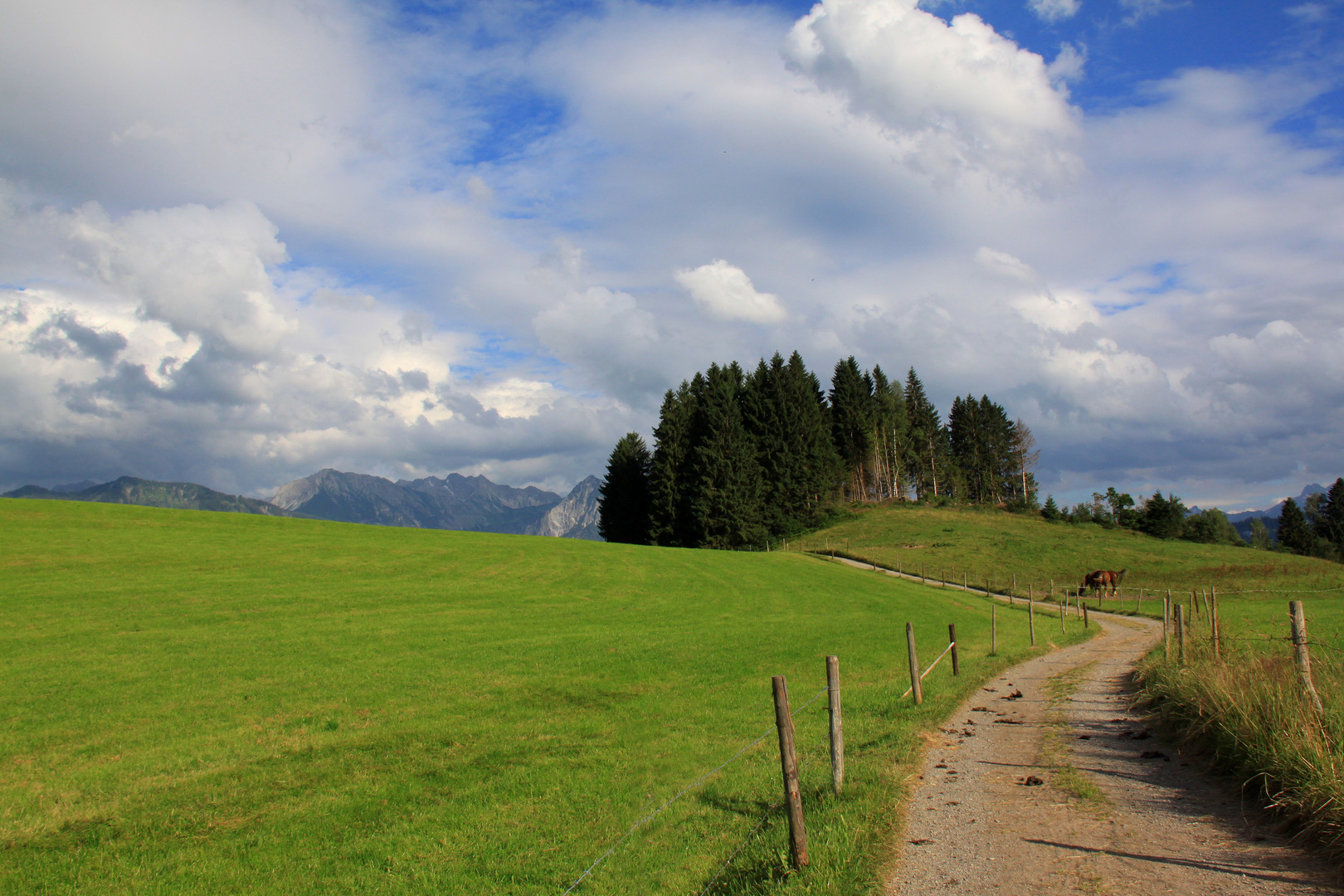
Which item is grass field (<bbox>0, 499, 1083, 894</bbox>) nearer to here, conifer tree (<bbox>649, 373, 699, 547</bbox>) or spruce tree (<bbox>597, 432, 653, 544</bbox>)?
conifer tree (<bbox>649, 373, 699, 547</bbox>)

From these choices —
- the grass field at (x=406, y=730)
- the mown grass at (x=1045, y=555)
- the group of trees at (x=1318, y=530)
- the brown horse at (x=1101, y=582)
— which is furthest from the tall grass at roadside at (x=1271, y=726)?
the group of trees at (x=1318, y=530)

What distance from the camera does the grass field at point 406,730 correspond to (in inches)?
313

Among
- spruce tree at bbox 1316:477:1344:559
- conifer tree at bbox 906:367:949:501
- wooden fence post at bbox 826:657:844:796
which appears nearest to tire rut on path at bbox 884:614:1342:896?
wooden fence post at bbox 826:657:844:796

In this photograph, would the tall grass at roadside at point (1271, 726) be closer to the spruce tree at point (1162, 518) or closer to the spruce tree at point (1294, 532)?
the spruce tree at point (1162, 518)

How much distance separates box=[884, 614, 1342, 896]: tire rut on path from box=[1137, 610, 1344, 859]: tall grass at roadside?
1.14 feet

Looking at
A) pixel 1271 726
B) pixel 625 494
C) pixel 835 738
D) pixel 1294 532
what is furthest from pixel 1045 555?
pixel 1294 532

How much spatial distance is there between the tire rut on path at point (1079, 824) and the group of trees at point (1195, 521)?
308 ft

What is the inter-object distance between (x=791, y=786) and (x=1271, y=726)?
606 cm

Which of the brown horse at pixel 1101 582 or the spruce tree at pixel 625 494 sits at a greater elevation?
the spruce tree at pixel 625 494

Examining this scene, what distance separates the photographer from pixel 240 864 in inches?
317

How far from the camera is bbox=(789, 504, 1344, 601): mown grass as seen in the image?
5644 cm

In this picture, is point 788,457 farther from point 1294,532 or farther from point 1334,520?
point 1334,520

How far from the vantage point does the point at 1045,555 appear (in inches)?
2675

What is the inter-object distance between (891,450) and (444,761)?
10567 cm
